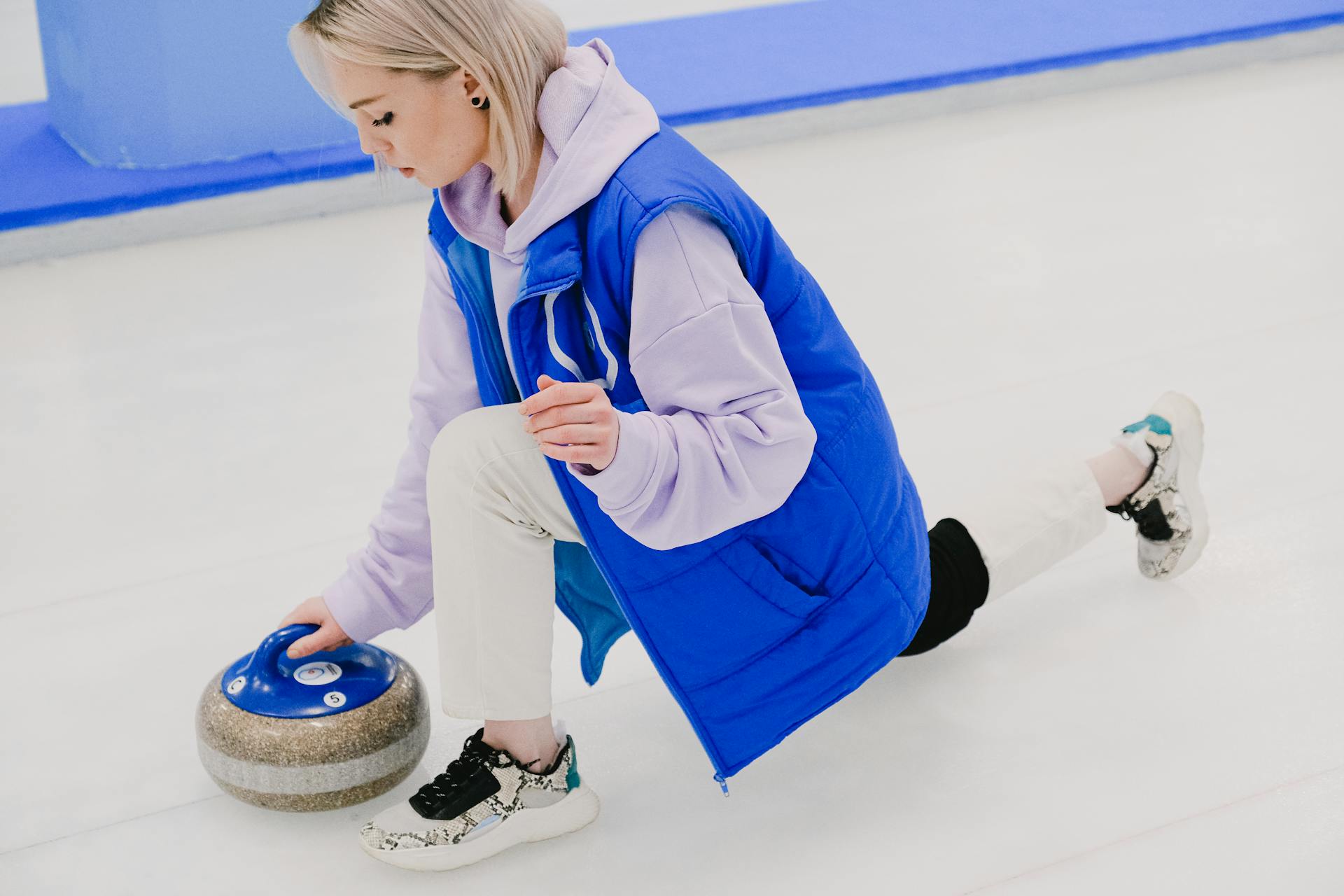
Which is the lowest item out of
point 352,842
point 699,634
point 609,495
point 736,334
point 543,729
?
point 352,842

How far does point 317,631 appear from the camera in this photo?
1.50m

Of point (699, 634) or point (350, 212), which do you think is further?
point (350, 212)

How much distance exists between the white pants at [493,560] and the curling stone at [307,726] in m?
0.12

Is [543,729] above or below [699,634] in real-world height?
below

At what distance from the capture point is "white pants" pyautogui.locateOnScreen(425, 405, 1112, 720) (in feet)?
4.40

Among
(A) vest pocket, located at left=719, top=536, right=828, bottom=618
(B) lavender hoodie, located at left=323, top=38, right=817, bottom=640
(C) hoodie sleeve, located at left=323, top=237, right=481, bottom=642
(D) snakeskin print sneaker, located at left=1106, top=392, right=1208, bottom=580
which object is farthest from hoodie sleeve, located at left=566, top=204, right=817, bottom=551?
(D) snakeskin print sneaker, located at left=1106, top=392, right=1208, bottom=580

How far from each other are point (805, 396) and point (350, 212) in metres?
2.31

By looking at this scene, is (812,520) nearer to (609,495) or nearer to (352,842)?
(609,495)

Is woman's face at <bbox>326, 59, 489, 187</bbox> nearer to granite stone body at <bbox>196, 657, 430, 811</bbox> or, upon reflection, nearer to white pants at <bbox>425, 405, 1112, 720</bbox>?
white pants at <bbox>425, 405, 1112, 720</bbox>

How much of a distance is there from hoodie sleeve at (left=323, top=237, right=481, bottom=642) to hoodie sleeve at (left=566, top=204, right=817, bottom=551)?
313 millimetres

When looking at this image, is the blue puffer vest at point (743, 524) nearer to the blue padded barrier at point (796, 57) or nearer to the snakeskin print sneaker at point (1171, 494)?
the snakeskin print sneaker at point (1171, 494)

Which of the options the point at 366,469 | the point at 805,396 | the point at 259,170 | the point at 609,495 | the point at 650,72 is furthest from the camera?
the point at 650,72

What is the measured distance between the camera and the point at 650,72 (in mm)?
4055

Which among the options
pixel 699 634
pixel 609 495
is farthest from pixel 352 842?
pixel 609 495
